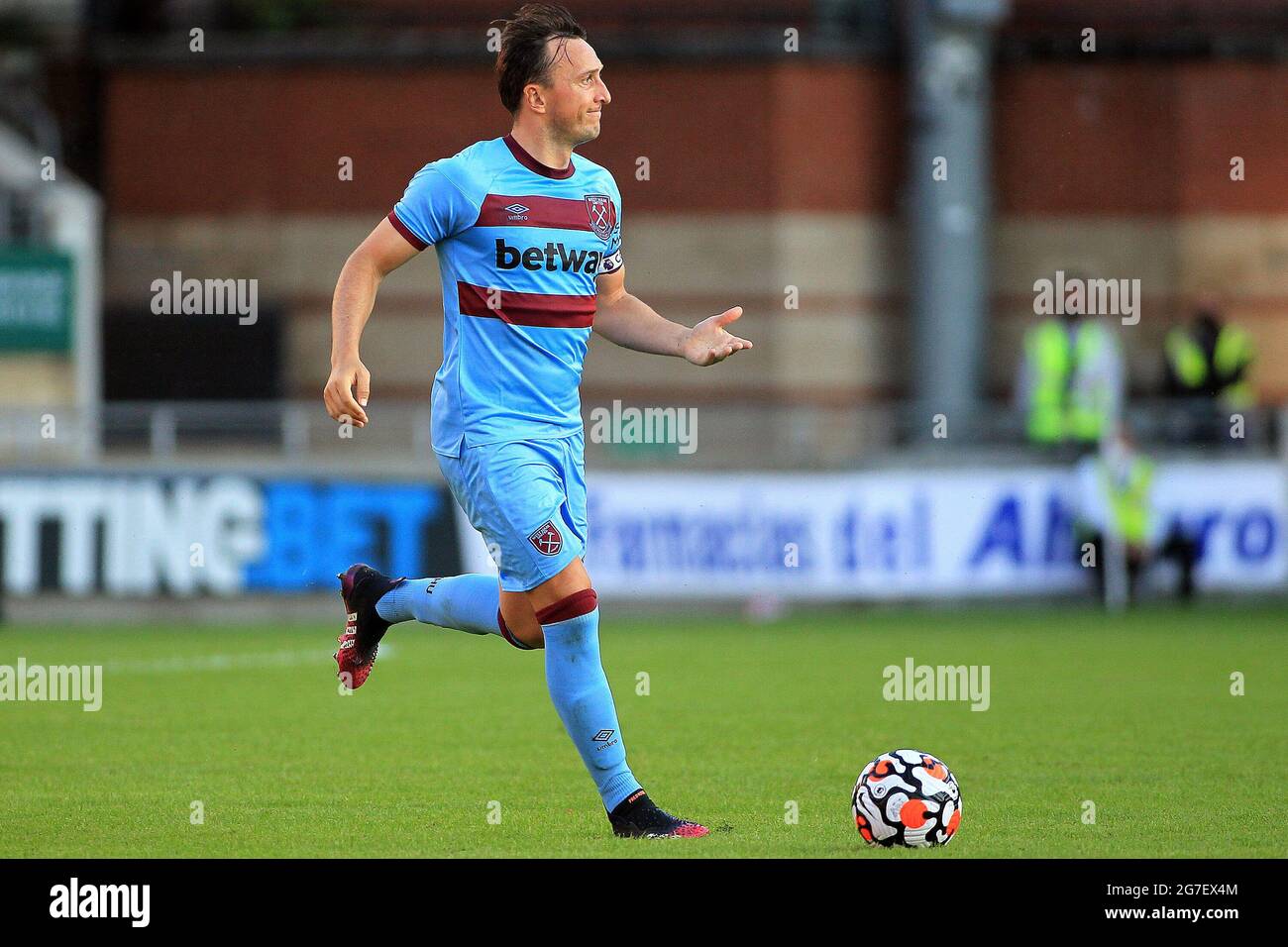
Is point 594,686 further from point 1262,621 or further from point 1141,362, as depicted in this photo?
point 1141,362

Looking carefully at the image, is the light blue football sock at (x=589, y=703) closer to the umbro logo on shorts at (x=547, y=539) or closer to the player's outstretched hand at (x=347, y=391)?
the umbro logo on shorts at (x=547, y=539)

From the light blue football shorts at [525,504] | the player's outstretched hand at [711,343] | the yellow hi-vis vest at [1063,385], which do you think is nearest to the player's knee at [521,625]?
the light blue football shorts at [525,504]

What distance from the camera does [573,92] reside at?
7.16m

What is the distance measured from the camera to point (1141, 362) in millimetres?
24906

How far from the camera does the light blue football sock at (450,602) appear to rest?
300 inches

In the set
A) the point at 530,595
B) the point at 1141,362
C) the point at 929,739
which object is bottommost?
the point at 929,739

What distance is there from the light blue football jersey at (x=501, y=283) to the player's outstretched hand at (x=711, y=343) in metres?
0.41

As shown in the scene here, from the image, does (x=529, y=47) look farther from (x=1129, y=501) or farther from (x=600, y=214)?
(x=1129, y=501)

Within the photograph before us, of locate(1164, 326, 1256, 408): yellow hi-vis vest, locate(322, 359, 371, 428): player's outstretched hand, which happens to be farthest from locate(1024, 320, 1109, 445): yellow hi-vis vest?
locate(322, 359, 371, 428): player's outstretched hand

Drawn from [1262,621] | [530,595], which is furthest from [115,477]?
[530,595]

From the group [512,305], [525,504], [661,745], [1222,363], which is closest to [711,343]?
[512,305]

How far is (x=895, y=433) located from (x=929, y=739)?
10242 mm

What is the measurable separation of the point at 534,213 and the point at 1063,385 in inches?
528
